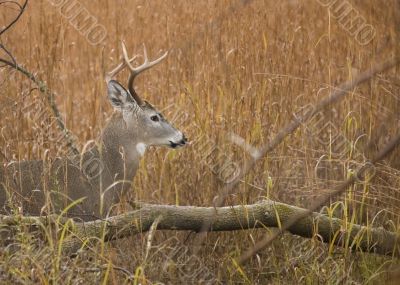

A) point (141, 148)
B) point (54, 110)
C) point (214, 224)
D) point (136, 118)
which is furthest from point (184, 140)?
point (214, 224)

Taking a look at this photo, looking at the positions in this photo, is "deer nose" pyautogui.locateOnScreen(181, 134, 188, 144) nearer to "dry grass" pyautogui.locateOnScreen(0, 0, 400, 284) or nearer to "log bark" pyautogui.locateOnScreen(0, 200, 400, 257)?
"dry grass" pyautogui.locateOnScreen(0, 0, 400, 284)

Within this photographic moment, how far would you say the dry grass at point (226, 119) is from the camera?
3482 mm

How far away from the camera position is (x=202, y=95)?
482 cm

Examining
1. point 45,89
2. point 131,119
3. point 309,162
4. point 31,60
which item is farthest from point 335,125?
point 31,60

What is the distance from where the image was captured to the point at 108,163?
4.93 meters

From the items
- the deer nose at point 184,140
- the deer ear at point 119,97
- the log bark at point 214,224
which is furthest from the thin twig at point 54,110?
the log bark at point 214,224

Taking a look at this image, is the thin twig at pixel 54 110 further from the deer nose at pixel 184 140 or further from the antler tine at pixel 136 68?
the deer nose at pixel 184 140

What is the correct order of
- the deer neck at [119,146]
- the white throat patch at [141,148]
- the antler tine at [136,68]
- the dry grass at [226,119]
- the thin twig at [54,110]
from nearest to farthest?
the dry grass at [226,119]
the thin twig at [54,110]
the antler tine at [136,68]
the deer neck at [119,146]
the white throat patch at [141,148]

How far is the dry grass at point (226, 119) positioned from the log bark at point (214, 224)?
0.24ft

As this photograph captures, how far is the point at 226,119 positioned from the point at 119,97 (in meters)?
0.87

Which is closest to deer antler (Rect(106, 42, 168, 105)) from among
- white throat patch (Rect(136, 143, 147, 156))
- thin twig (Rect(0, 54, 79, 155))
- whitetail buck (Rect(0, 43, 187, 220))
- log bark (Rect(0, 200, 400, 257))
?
whitetail buck (Rect(0, 43, 187, 220))

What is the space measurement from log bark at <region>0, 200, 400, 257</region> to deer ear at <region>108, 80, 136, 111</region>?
1.69 m

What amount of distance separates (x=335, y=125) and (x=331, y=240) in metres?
1.36

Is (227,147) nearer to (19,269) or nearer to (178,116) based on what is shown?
(178,116)
